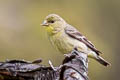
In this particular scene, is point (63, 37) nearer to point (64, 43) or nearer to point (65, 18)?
point (64, 43)

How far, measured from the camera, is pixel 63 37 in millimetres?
5492

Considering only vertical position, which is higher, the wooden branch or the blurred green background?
the wooden branch

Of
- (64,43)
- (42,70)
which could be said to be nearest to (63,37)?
(64,43)

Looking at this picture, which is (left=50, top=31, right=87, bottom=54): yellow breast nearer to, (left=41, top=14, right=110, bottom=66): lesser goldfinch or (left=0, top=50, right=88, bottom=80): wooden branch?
(left=41, top=14, right=110, bottom=66): lesser goldfinch

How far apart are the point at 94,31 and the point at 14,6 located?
4.82ft

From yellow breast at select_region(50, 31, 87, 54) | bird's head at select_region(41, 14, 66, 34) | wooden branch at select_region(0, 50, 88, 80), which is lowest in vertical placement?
yellow breast at select_region(50, 31, 87, 54)

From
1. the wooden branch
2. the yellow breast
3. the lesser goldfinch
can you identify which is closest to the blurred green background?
the lesser goldfinch

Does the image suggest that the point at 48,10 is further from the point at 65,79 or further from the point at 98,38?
the point at 65,79

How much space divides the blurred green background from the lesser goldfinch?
8.83 feet

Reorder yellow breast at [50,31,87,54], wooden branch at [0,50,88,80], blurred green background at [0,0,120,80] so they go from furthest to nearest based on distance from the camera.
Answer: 1. blurred green background at [0,0,120,80]
2. yellow breast at [50,31,87,54]
3. wooden branch at [0,50,88,80]

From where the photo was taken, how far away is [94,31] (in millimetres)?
9250

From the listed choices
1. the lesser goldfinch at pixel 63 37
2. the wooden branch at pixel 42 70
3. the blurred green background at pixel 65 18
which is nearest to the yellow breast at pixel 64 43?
the lesser goldfinch at pixel 63 37

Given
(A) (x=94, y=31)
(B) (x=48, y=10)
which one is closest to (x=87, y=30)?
(A) (x=94, y=31)

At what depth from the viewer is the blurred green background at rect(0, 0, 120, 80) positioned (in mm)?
8570
